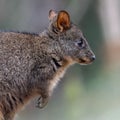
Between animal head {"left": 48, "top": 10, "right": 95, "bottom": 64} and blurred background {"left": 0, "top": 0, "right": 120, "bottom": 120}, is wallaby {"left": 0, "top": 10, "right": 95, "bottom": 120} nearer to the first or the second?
animal head {"left": 48, "top": 10, "right": 95, "bottom": 64}

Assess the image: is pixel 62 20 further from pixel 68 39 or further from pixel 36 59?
pixel 36 59

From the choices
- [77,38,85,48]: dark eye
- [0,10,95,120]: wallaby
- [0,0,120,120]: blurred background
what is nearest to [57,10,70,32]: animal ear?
[0,10,95,120]: wallaby

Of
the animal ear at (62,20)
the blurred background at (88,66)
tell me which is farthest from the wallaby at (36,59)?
the blurred background at (88,66)

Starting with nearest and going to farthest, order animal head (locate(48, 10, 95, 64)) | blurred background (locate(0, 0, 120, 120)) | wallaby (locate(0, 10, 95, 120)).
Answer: wallaby (locate(0, 10, 95, 120)) < animal head (locate(48, 10, 95, 64)) < blurred background (locate(0, 0, 120, 120))

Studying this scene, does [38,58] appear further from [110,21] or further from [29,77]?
[110,21]

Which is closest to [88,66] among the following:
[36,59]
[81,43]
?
[81,43]

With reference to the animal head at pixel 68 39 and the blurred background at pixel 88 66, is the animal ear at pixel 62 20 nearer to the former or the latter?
the animal head at pixel 68 39
